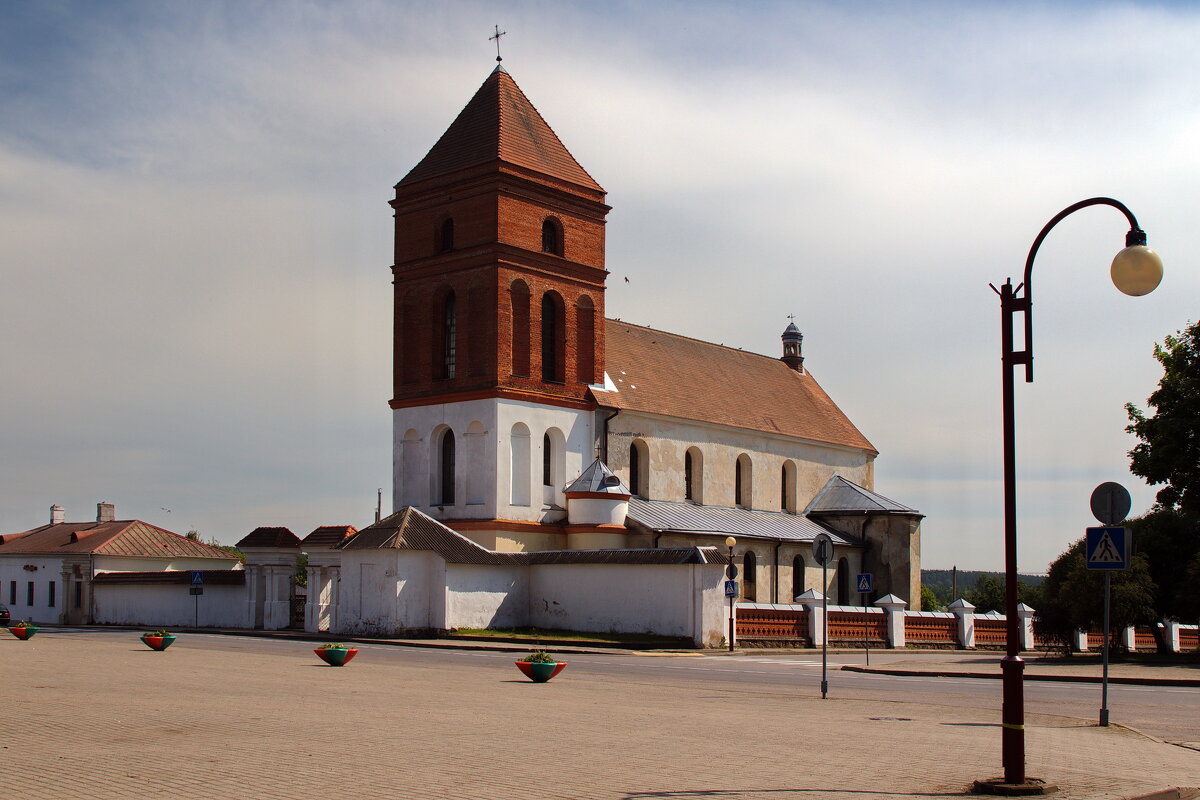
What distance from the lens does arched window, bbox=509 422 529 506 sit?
4416cm

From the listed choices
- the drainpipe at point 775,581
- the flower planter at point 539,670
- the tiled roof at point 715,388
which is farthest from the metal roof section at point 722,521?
the flower planter at point 539,670

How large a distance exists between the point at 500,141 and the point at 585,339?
26.0 ft

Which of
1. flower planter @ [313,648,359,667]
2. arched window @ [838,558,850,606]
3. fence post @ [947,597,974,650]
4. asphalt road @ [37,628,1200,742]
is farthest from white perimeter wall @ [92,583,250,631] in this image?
fence post @ [947,597,974,650]

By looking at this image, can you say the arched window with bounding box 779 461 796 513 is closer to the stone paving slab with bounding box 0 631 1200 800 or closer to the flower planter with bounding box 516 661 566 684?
the flower planter with bounding box 516 661 566 684

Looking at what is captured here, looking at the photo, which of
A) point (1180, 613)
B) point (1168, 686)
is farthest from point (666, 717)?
point (1180, 613)

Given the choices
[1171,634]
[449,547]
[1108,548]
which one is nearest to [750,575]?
[449,547]

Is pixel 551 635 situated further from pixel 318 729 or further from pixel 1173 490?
pixel 318 729

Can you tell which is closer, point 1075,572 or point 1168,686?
point 1168,686

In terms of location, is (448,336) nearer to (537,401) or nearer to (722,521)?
(537,401)

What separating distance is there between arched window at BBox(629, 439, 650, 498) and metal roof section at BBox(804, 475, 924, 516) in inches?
429

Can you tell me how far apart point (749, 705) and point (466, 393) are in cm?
2773

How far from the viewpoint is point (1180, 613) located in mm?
36156

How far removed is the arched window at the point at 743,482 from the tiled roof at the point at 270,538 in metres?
18.2

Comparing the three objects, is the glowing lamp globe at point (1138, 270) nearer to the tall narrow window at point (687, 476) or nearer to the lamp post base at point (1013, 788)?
the lamp post base at point (1013, 788)
